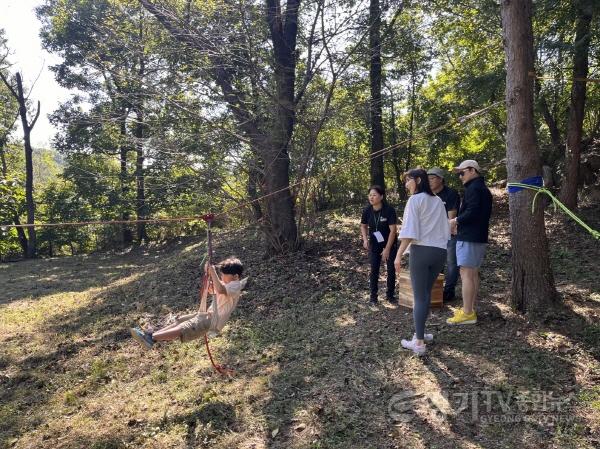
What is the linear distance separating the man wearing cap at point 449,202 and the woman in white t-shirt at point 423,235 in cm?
121

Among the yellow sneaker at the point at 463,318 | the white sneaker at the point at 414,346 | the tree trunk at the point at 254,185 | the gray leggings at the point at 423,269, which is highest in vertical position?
the tree trunk at the point at 254,185

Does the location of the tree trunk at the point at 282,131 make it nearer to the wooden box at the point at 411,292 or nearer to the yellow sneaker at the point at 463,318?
the wooden box at the point at 411,292

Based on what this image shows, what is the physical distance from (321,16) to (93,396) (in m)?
7.52

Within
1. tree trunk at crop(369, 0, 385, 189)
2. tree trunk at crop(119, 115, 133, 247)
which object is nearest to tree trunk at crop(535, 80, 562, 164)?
tree trunk at crop(369, 0, 385, 189)

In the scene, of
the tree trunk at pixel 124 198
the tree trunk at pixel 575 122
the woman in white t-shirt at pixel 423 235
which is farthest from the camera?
the tree trunk at pixel 124 198

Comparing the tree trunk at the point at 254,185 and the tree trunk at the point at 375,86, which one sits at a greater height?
the tree trunk at the point at 375,86

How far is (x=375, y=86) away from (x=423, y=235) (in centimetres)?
824

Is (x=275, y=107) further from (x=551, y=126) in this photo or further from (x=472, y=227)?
(x=551, y=126)

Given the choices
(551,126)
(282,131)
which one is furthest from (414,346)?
(551,126)

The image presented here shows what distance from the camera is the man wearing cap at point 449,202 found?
215 inches

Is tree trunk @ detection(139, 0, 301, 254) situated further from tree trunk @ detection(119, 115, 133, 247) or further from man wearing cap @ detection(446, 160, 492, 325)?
tree trunk @ detection(119, 115, 133, 247)

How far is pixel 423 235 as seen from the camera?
401 cm

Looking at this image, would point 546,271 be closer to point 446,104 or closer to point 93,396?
point 93,396

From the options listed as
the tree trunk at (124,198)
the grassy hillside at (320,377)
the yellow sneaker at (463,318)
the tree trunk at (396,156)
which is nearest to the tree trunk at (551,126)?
the grassy hillside at (320,377)
